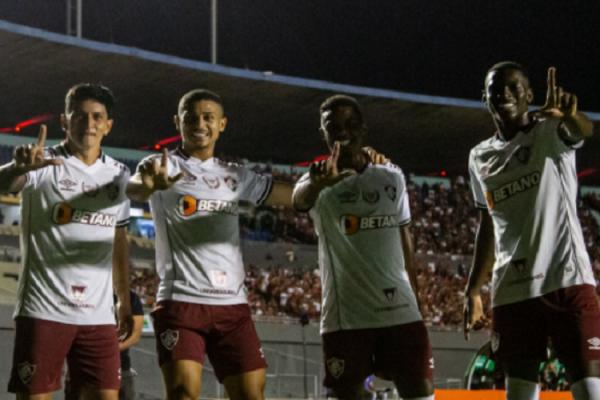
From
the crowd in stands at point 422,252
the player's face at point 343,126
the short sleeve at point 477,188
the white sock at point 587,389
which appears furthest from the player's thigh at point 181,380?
the crowd in stands at point 422,252

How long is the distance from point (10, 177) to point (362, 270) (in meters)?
1.98

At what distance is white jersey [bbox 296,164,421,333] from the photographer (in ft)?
18.3

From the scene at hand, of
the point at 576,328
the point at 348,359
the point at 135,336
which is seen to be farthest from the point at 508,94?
the point at 135,336

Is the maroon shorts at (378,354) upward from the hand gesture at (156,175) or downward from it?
downward

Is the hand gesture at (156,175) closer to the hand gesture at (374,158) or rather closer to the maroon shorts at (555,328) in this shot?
the hand gesture at (374,158)

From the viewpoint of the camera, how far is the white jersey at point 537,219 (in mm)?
5219

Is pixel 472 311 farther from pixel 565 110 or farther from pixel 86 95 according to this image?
pixel 86 95

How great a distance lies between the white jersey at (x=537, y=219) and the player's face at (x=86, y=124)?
226 centimetres

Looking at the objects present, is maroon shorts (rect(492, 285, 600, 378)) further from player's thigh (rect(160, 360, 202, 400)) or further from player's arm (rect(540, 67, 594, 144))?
player's thigh (rect(160, 360, 202, 400))

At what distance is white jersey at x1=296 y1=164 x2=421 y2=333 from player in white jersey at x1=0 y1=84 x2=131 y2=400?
118cm

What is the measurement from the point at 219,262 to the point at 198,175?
54cm

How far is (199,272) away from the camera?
567 centimetres

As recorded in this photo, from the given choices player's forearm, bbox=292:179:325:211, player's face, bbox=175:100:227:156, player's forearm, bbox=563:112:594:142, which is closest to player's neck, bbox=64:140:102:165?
player's face, bbox=175:100:227:156

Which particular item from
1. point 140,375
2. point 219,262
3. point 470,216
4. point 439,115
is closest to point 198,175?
point 219,262
